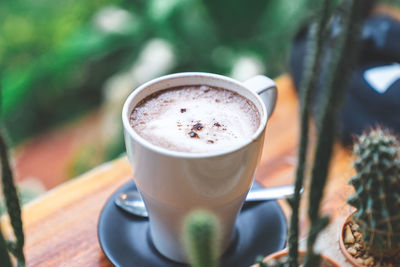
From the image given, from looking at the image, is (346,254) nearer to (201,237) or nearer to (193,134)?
(193,134)

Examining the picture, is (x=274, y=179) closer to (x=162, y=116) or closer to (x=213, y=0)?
(x=162, y=116)

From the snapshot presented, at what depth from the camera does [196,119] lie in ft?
1.75

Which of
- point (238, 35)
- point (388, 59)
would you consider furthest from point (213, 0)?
point (388, 59)

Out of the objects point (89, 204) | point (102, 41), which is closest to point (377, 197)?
point (89, 204)

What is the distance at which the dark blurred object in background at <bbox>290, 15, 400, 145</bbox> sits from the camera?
71cm

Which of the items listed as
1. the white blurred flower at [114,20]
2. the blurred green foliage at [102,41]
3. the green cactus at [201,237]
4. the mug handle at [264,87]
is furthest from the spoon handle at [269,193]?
the white blurred flower at [114,20]

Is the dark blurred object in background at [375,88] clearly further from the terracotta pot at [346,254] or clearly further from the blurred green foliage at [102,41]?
the blurred green foliage at [102,41]

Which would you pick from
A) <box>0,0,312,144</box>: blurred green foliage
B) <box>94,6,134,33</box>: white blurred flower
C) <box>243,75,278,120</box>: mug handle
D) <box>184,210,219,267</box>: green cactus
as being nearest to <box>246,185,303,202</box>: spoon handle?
<box>243,75,278,120</box>: mug handle

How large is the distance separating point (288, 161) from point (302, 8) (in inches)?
33.9

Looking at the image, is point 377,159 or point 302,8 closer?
point 377,159

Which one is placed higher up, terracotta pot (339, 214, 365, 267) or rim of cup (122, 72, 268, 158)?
rim of cup (122, 72, 268, 158)

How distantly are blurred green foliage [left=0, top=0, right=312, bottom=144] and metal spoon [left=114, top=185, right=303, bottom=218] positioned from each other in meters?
0.84

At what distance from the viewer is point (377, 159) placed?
17.3 inches

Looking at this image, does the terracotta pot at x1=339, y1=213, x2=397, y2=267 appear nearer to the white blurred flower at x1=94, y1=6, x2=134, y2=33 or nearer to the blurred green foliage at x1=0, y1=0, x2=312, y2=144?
the blurred green foliage at x1=0, y1=0, x2=312, y2=144
